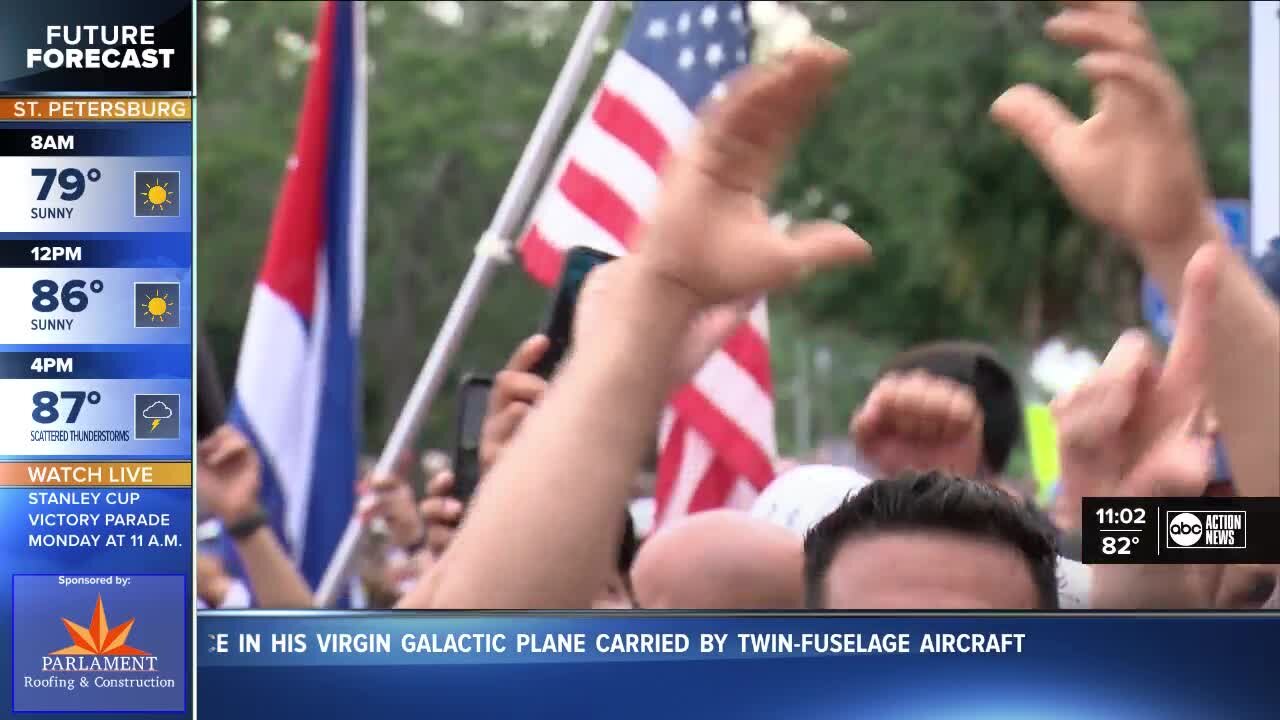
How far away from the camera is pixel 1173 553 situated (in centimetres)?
150

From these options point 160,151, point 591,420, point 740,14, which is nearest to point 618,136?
point 740,14

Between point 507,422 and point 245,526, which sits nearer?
point 507,422

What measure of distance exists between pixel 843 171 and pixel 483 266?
25.2 feet

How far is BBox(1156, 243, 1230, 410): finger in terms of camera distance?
51.6 inches

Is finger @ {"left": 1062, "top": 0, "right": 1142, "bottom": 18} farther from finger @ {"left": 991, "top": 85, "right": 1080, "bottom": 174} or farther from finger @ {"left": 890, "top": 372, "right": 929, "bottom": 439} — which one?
finger @ {"left": 890, "top": 372, "right": 929, "bottom": 439}

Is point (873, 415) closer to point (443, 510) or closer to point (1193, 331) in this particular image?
point (1193, 331)

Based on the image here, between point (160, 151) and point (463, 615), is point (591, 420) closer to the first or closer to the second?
point (463, 615)

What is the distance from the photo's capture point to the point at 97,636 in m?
1.46

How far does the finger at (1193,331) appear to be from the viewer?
131cm

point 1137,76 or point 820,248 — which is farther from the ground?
point 1137,76

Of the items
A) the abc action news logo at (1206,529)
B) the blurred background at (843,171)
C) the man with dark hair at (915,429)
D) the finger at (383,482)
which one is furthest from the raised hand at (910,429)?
the blurred background at (843,171)

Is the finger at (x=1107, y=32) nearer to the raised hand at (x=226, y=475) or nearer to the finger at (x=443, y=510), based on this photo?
the finger at (x=443, y=510)

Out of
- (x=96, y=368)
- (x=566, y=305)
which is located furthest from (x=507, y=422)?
(x=96, y=368)

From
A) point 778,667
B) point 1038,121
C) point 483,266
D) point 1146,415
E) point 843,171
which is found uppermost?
point 843,171
